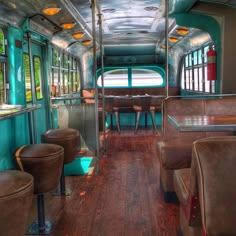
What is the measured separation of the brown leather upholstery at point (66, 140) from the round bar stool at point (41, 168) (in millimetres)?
599

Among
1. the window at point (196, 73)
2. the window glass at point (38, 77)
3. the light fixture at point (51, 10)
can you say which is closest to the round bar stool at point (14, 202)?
the light fixture at point (51, 10)

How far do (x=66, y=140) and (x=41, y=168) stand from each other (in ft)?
2.78

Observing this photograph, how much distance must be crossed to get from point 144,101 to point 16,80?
13.3 feet

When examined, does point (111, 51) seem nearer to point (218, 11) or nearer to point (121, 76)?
point (121, 76)

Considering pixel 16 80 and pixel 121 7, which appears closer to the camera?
pixel 16 80

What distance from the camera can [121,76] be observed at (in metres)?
9.29

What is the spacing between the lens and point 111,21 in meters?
5.55

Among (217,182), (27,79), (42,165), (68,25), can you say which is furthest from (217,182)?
(68,25)

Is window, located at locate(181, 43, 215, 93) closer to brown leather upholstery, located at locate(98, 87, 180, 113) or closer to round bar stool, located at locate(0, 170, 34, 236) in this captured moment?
brown leather upholstery, located at locate(98, 87, 180, 113)

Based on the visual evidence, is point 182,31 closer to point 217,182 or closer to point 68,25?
point 68,25

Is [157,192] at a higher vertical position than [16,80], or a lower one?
lower

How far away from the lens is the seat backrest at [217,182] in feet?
4.68

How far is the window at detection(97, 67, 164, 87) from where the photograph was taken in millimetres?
9211

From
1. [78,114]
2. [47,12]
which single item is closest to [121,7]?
[47,12]
